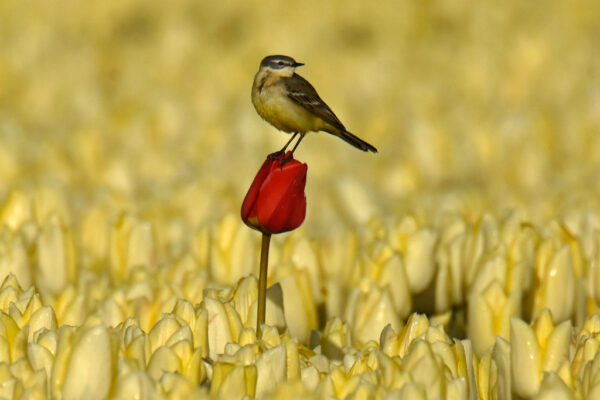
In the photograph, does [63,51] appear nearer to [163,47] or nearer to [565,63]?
[163,47]

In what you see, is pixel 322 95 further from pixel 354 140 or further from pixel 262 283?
pixel 262 283

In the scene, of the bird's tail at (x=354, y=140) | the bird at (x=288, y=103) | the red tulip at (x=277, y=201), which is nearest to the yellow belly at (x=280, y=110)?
the bird at (x=288, y=103)

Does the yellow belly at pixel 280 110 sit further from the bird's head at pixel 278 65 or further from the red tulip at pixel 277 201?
the red tulip at pixel 277 201

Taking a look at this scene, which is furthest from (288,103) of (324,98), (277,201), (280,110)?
(324,98)

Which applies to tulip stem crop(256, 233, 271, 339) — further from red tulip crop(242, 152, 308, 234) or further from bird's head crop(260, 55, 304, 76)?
bird's head crop(260, 55, 304, 76)

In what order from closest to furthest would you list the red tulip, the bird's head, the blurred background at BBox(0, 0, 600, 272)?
the red tulip → the bird's head → the blurred background at BBox(0, 0, 600, 272)

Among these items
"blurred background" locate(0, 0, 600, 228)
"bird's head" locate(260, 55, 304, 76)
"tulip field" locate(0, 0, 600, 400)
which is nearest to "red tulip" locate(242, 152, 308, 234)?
"tulip field" locate(0, 0, 600, 400)

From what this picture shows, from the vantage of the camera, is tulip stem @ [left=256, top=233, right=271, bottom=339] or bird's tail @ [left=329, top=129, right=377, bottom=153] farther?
bird's tail @ [left=329, top=129, right=377, bottom=153]
